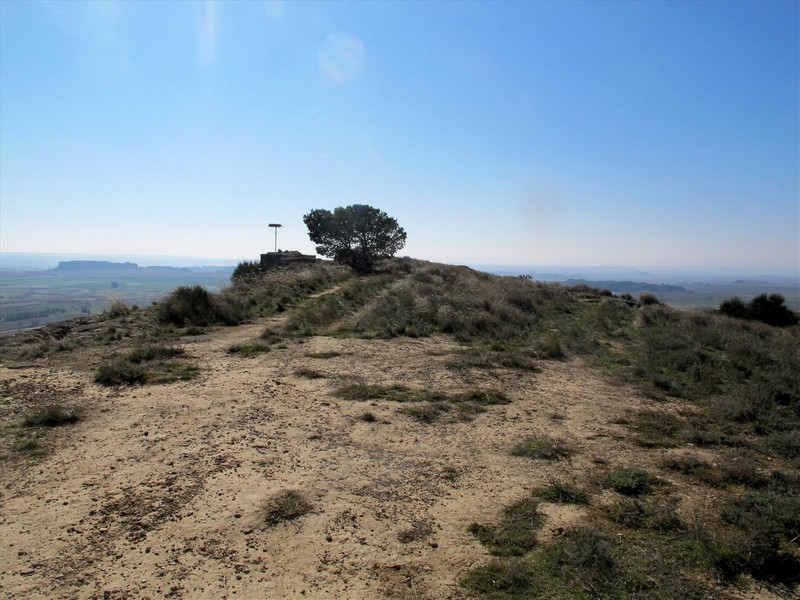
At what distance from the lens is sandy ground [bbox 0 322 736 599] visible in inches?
132

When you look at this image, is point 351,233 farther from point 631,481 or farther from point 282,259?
point 631,481

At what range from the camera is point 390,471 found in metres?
5.00

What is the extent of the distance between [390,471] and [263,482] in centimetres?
131

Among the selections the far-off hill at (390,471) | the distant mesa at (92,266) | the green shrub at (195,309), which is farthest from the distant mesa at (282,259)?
the distant mesa at (92,266)

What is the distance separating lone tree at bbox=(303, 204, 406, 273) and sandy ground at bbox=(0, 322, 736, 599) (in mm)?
19539

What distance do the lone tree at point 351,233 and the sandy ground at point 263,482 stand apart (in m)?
19.5

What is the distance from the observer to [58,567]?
331 centimetres

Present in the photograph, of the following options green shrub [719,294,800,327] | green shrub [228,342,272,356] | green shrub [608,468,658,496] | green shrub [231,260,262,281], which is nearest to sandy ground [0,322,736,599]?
green shrub [608,468,658,496]

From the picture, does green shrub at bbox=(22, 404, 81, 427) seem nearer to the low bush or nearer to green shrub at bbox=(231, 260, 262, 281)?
the low bush

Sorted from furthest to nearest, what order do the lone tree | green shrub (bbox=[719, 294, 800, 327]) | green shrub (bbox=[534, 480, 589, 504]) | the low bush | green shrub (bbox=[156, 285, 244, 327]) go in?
the lone tree → green shrub (bbox=[719, 294, 800, 327]) → green shrub (bbox=[156, 285, 244, 327]) → green shrub (bbox=[534, 480, 589, 504]) → the low bush

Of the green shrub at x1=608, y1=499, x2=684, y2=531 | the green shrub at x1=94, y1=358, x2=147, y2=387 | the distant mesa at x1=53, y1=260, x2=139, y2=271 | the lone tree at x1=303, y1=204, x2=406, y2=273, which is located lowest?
the green shrub at x1=608, y1=499, x2=684, y2=531

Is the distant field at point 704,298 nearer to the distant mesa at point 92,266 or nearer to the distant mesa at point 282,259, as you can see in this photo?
the distant mesa at point 282,259

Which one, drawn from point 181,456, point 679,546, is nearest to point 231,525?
point 181,456

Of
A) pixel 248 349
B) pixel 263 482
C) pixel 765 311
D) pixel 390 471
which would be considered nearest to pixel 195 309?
pixel 248 349
